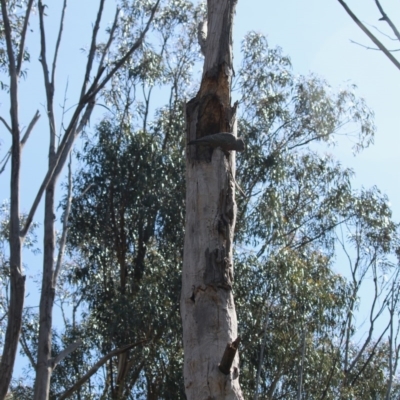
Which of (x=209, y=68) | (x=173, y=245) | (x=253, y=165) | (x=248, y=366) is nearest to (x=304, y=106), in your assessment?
(x=253, y=165)

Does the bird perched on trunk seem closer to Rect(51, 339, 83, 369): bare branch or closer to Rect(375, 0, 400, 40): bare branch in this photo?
Rect(375, 0, 400, 40): bare branch

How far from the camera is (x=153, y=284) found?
881 cm

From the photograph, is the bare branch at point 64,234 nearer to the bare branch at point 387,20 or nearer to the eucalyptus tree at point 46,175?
the eucalyptus tree at point 46,175

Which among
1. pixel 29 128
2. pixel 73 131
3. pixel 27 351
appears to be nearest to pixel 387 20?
pixel 29 128

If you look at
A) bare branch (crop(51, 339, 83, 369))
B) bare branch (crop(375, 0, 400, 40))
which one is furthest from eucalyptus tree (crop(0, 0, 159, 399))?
bare branch (crop(375, 0, 400, 40))

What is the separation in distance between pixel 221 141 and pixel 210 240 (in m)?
0.42

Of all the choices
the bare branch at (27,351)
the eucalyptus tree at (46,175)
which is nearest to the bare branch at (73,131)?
the eucalyptus tree at (46,175)

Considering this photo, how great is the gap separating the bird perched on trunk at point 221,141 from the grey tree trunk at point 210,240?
0.05 feet

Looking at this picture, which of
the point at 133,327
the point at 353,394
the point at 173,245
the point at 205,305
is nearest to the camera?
the point at 205,305

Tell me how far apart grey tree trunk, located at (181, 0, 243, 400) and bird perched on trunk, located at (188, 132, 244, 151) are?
0.02 meters

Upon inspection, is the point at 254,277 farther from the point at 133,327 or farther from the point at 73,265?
the point at 73,265

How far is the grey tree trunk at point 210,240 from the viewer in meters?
2.76

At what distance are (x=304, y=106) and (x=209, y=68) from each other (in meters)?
8.75

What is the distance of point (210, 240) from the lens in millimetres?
2953
